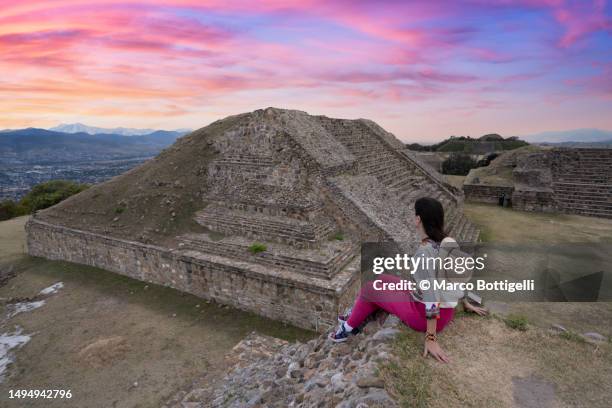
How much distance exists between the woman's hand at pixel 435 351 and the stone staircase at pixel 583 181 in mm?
18168

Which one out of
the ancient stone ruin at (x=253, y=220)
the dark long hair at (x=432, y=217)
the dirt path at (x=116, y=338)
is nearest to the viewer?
the dark long hair at (x=432, y=217)

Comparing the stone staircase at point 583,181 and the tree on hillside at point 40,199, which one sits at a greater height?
the stone staircase at point 583,181

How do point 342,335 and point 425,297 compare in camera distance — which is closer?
point 425,297

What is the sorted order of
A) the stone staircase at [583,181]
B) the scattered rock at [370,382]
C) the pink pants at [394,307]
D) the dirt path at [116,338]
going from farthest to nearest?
1. the stone staircase at [583,181]
2. the dirt path at [116,338]
3. the pink pants at [394,307]
4. the scattered rock at [370,382]

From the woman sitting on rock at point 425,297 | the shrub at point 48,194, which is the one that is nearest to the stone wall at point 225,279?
the woman sitting on rock at point 425,297

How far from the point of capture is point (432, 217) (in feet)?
10.6

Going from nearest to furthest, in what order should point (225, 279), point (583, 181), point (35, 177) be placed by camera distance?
point (225, 279), point (583, 181), point (35, 177)

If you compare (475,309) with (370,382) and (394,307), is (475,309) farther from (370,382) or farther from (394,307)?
(370,382)

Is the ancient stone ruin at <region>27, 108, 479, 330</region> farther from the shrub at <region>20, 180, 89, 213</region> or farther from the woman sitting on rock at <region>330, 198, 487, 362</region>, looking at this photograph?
the shrub at <region>20, 180, 89, 213</region>

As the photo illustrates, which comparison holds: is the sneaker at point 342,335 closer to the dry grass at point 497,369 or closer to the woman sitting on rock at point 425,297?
the woman sitting on rock at point 425,297

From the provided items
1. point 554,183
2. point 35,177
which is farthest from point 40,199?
point 35,177

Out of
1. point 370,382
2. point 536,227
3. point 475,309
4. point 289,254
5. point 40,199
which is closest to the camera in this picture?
point 370,382

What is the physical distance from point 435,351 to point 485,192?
1875 cm

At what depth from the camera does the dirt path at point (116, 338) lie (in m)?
6.47
